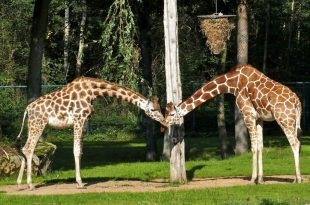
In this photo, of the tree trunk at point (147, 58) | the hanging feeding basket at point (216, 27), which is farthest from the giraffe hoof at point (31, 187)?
the tree trunk at point (147, 58)

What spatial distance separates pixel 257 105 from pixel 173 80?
6.11 ft

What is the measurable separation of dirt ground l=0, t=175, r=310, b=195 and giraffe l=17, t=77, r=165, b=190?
2.34ft

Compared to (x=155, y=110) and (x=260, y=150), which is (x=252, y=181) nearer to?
(x=260, y=150)

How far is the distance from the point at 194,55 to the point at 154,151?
412 inches

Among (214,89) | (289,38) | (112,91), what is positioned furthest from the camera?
(289,38)

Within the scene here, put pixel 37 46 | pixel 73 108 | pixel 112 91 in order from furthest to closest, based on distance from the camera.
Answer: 1. pixel 37 46
2. pixel 112 91
3. pixel 73 108

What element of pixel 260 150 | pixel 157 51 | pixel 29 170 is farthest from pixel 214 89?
pixel 157 51

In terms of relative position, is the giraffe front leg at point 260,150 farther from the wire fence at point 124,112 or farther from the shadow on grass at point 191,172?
the wire fence at point 124,112

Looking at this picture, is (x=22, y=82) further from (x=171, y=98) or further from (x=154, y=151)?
(x=171, y=98)

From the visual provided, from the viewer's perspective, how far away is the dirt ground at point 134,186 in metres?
15.9

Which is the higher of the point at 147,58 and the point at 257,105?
the point at 147,58

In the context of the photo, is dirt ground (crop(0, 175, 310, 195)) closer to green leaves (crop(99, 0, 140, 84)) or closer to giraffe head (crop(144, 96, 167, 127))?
giraffe head (crop(144, 96, 167, 127))

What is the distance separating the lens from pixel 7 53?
43.2 metres

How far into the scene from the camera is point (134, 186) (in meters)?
16.6
